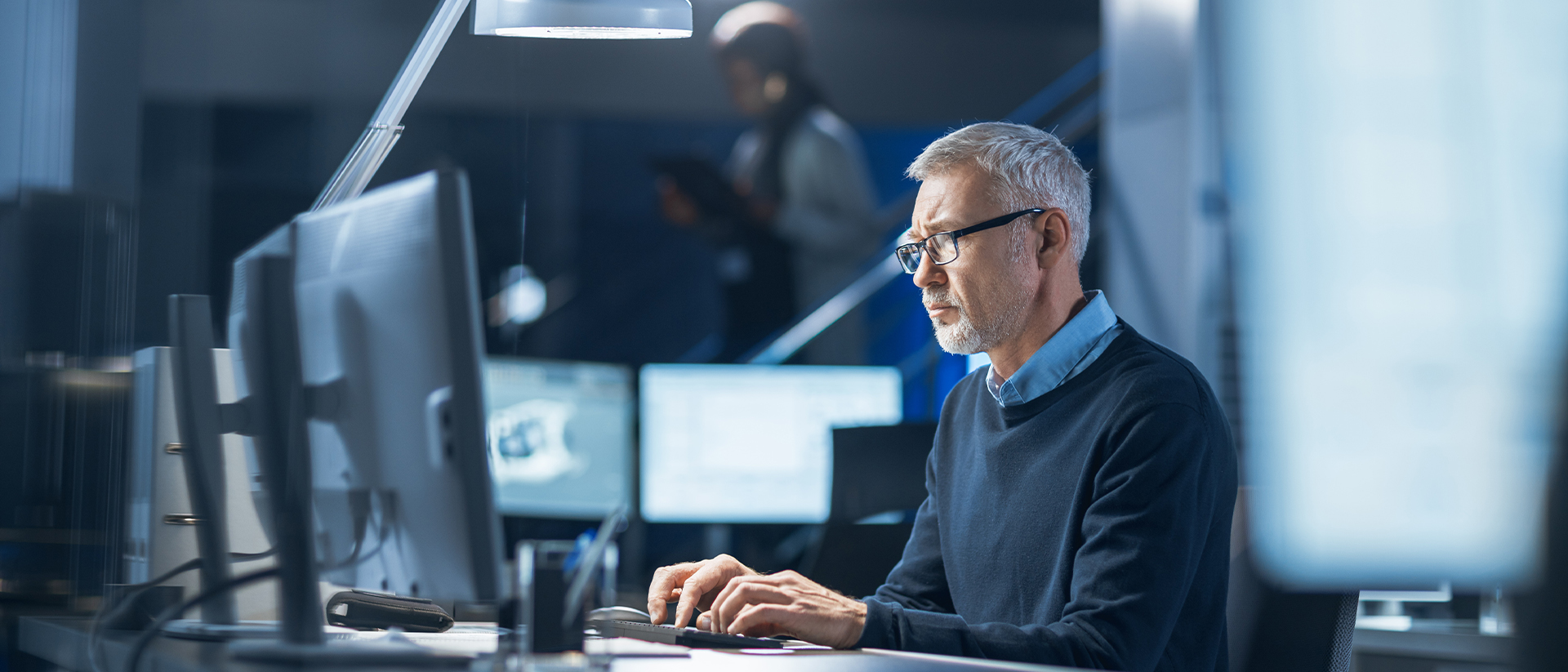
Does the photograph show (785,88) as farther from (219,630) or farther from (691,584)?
(219,630)

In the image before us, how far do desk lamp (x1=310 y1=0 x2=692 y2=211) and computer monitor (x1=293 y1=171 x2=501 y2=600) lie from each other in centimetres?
41

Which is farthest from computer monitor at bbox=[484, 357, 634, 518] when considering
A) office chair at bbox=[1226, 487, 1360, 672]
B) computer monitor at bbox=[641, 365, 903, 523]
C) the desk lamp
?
office chair at bbox=[1226, 487, 1360, 672]

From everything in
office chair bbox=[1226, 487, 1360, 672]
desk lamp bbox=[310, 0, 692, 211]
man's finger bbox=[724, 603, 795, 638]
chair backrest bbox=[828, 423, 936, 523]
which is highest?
desk lamp bbox=[310, 0, 692, 211]

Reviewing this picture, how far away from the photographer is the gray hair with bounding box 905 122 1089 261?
172 cm

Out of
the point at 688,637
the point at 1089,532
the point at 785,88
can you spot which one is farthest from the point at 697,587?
the point at 785,88

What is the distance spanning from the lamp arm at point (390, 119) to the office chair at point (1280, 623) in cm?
118

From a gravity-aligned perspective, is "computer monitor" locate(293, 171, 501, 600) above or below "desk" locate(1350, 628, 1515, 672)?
above

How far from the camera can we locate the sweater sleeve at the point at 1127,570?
135 centimetres

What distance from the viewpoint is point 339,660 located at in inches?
40.4

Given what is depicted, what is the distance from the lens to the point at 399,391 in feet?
3.64

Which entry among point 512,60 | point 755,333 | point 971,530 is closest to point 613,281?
point 755,333

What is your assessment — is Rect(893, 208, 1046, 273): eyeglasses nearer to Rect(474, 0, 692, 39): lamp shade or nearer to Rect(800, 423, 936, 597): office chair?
Rect(474, 0, 692, 39): lamp shade

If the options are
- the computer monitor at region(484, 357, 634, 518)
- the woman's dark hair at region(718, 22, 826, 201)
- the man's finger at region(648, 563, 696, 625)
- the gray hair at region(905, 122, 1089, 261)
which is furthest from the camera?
the woman's dark hair at region(718, 22, 826, 201)

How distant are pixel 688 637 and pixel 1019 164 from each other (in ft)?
2.53
